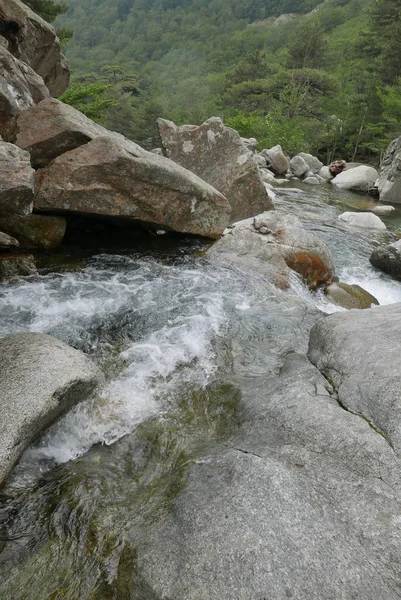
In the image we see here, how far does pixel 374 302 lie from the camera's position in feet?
27.8

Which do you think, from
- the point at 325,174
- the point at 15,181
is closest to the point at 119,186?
the point at 15,181

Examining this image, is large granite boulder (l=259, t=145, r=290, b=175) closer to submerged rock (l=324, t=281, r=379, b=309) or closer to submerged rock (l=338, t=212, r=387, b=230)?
submerged rock (l=338, t=212, r=387, b=230)

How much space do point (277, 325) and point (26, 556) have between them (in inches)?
195

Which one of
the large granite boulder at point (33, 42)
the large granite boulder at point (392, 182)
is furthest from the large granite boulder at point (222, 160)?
the large granite boulder at point (392, 182)

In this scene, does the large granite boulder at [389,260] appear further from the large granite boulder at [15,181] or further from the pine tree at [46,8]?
the pine tree at [46,8]

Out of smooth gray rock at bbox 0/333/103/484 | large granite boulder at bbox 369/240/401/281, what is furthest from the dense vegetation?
smooth gray rock at bbox 0/333/103/484

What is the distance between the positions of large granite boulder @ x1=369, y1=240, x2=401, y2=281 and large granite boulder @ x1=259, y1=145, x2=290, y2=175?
22.2m

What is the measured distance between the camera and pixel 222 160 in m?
11.4

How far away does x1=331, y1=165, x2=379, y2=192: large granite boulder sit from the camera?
26547 mm

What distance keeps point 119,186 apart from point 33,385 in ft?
16.3

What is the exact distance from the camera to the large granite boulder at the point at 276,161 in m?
30.5

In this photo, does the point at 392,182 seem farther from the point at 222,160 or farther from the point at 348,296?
the point at 348,296

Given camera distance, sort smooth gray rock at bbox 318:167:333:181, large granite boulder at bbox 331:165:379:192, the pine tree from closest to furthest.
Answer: the pine tree → large granite boulder at bbox 331:165:379:192 → smooth gray rock at bbox 318:167:333:181

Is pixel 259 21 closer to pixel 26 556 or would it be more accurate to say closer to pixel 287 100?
pixel 287 100
